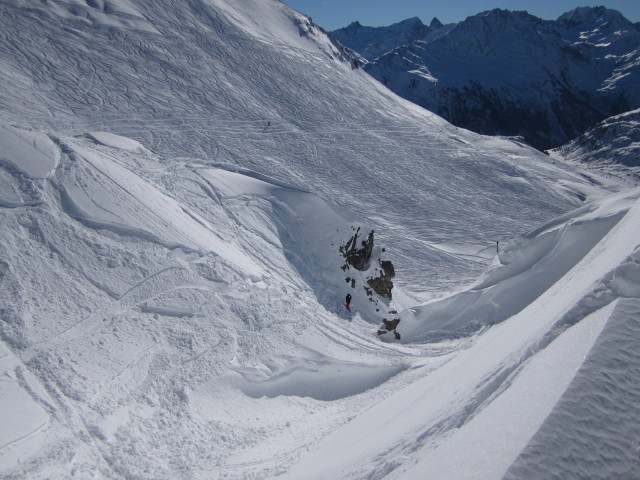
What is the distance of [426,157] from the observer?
30.0 m

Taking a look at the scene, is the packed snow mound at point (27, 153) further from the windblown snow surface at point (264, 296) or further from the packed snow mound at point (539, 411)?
the packed snow mound at point (539, 411)

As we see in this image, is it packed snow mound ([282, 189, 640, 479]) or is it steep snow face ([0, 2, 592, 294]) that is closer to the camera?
packed snow mound ([282, 189, 640, 479])

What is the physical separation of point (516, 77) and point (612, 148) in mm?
94793

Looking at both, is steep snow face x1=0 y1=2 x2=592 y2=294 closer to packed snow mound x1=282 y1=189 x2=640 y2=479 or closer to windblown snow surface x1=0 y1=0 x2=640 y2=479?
windblown snow surface x1=0 y1=0 x2=640 y2=479

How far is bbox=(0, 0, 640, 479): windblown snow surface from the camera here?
375 centimetres

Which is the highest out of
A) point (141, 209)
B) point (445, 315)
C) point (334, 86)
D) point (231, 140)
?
point (334, 86)

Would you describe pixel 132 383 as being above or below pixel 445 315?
below

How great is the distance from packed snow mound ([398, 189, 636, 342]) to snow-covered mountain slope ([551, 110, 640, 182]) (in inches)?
2370

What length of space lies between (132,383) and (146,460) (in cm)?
151

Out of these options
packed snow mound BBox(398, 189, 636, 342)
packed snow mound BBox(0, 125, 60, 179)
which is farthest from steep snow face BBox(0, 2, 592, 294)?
packed snow mound BBox(0, 125, 60, 179)

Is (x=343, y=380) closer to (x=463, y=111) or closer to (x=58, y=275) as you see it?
(x=58, y=275)

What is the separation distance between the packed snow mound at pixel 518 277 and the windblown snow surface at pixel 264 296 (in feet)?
0.25

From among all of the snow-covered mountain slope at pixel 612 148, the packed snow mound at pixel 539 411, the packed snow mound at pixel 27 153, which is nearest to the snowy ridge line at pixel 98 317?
the packed snow mound at pixel 27 153

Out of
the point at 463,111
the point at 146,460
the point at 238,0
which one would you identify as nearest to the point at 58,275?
the point at 146,460
